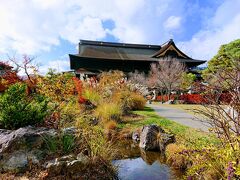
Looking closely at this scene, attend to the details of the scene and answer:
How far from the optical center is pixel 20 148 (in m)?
4.46

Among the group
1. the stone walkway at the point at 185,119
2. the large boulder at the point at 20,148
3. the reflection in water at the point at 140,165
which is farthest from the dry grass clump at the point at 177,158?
the large boulder at the point at 20,148

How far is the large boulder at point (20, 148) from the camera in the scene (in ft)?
14.2

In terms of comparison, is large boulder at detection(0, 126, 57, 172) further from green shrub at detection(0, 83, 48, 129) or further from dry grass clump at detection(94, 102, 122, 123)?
dry grass clump at detection(94, 102, 122, 123)

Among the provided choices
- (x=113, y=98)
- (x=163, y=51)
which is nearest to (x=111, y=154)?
(x=113, y=98)

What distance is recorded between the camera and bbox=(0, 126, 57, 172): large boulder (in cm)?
432

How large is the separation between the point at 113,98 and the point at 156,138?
460 cm

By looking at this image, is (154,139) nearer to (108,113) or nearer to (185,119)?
(108,113)

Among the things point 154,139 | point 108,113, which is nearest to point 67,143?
point 154,139

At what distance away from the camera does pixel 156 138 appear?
6910 mm

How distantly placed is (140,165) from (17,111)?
2.97 metres

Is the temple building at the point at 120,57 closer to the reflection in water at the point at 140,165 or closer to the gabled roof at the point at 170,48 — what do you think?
the gabled roof at the point at 170,48

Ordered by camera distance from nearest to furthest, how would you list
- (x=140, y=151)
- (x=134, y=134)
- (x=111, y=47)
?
(x=140, y=151) < (x=134, y=134) < (x=111, y=47)

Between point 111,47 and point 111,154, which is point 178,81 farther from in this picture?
point 111,154

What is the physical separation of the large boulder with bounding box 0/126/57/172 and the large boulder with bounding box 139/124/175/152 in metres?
3.10
